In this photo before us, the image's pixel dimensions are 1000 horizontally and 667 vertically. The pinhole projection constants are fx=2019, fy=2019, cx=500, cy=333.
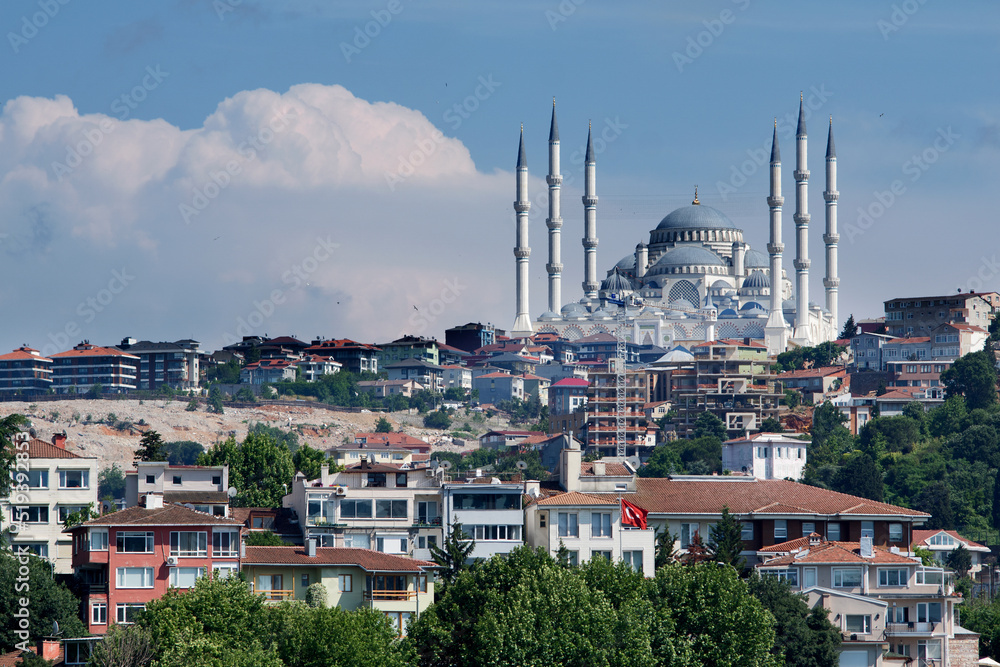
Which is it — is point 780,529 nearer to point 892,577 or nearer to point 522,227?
point 892,577

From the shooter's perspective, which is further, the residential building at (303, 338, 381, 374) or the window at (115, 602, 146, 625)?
the residential building at (303, 338, 381, 374)

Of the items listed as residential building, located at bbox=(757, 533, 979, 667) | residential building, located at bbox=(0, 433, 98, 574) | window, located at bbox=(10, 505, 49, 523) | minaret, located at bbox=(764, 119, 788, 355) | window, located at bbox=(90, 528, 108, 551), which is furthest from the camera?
minaret, located at bbox=(764, 119, 788, 355)

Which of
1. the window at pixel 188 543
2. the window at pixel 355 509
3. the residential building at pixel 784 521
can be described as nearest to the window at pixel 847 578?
the residential building at pixel 784 521

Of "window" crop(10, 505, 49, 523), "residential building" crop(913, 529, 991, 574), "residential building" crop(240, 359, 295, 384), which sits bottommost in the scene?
"residential building" crop(913, 529, 991, 574)

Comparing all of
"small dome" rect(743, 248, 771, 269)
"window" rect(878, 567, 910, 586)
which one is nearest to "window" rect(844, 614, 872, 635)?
"window" rect(878, 567, 910, 586)

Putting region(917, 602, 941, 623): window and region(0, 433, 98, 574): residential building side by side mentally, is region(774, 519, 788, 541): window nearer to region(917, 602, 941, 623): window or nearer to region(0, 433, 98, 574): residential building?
region(917, 602, 941, 623): window

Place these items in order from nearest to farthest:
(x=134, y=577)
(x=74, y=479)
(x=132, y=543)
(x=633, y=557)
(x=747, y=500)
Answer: (x=134, y=577) → (x=132, y=543) → (x=633, y=557) → (x=747, y=500) → (x=74, y=479)

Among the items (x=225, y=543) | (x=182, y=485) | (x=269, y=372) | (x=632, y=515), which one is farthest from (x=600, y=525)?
(x=269, y=372)
